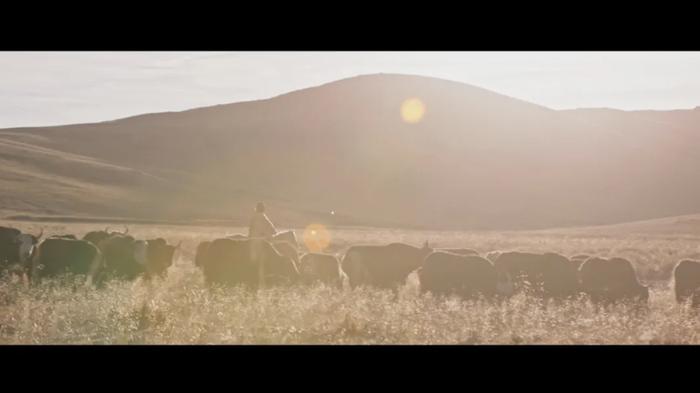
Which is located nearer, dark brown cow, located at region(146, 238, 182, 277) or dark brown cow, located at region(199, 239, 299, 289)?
dark brown cow, located at region(199, 239, 299, 289)

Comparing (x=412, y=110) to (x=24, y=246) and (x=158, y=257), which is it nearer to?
(x=158, y=257)

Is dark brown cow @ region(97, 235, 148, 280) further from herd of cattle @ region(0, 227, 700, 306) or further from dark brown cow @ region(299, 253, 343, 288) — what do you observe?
dark brown cow @ region(299, 253, 343, 288)

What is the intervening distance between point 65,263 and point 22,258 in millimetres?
1606

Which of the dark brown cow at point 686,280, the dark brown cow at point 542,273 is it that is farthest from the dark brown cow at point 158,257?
the dark brown cow at point 686,280

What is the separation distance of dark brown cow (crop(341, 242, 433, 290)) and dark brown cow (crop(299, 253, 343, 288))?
0.32 metres

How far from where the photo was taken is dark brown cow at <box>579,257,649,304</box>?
15656mm

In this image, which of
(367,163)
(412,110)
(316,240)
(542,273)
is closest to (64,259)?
(542,273)

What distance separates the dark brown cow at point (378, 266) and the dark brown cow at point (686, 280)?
5.25m

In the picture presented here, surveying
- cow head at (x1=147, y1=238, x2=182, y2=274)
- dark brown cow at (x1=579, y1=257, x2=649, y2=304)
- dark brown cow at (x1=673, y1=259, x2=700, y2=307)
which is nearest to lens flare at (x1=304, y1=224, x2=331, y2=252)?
cow head at (x1=147, y1=238, x2=182, y2=274)

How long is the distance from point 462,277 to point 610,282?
117 inches

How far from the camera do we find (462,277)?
15.7 meters

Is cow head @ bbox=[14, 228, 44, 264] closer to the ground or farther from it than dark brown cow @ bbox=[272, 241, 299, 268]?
closer to the ground

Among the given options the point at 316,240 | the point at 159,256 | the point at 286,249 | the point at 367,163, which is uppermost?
the point at 367,163

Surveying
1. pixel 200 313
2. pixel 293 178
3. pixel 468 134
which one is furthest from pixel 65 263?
pixel 468 134
